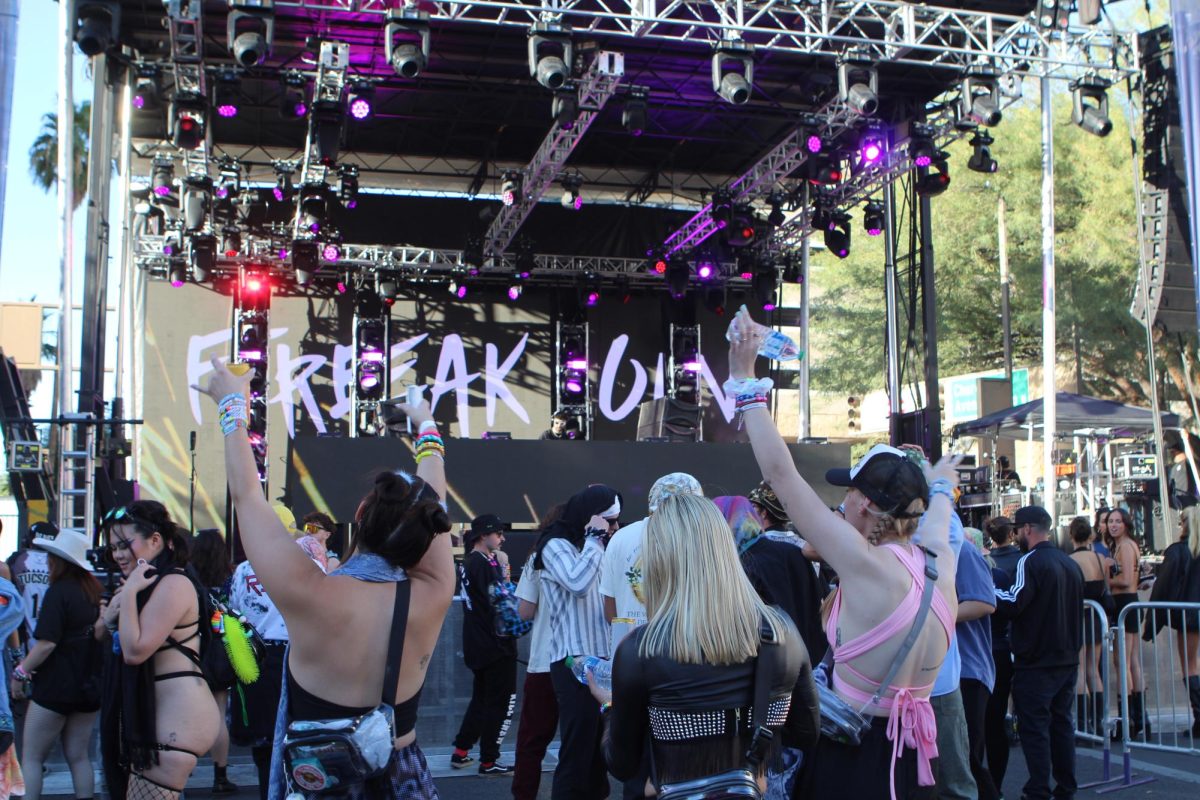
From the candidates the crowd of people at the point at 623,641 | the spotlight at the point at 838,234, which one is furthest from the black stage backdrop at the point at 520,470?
the crowd of people at the point at 623,641

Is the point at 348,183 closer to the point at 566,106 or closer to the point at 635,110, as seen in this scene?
the point at 566,106

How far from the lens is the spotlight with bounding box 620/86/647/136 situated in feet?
43.0

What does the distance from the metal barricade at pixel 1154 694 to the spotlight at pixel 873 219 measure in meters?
7.72

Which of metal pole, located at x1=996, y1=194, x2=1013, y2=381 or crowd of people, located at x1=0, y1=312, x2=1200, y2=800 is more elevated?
metal pole, located at x1=996, y1=194, x2=1013, y2=381

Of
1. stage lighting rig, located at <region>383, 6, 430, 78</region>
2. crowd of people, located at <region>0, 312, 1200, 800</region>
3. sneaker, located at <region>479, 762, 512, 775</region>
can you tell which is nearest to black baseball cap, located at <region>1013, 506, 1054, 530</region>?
crowd of people, located at <region>0, 312, 1200, 800</region>

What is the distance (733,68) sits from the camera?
12234mm

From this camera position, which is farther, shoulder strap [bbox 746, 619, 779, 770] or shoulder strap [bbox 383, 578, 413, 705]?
shoulder strap [bbox 383, 578, 413, 705]

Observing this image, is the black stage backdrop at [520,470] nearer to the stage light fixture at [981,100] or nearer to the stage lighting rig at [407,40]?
the stage light fixture at [981,100]

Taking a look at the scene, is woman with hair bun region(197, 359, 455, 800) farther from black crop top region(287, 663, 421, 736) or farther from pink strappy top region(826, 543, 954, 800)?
pink strappy top region(826, 543, 954, 800)

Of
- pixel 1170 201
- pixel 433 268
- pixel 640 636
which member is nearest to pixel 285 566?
pixel 640 636

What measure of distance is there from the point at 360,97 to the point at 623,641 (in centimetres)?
1160

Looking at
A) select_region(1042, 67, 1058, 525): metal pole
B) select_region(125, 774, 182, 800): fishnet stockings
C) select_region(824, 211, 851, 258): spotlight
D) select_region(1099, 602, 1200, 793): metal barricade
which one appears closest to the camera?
select_region(125, 774, 182, 800): fishnet stockings

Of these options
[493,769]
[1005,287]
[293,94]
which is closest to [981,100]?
[293,94]

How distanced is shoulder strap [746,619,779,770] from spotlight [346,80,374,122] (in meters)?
11.6
